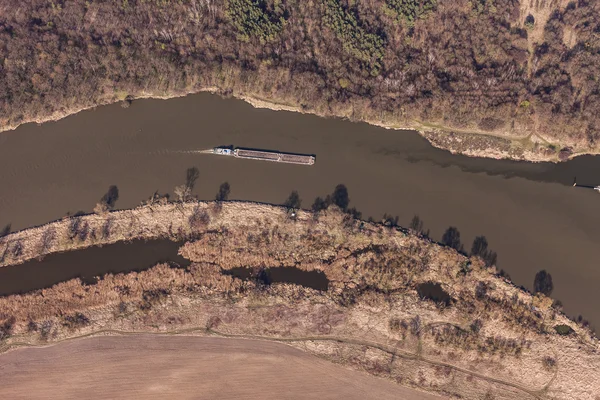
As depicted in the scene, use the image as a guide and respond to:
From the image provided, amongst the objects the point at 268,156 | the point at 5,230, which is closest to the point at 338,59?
the point at 268,156

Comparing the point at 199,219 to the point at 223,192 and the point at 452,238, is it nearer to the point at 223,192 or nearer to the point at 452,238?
the point at 223,192

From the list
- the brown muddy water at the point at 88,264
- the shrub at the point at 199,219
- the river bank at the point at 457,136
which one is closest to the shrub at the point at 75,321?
the brown muddy water at the point at 88,264

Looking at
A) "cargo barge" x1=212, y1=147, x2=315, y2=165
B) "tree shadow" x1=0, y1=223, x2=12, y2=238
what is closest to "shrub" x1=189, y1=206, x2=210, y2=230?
"cargo barge" x1=212, y1=147, x2=315, y2=165

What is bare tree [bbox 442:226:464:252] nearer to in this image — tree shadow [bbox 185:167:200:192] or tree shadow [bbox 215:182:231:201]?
tree shadow [bbox 215:182:231:201]

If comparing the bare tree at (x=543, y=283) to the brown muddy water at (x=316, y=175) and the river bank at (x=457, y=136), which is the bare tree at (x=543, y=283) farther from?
the river bank at (x=457, y=136)

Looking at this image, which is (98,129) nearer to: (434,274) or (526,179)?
(434,274)
